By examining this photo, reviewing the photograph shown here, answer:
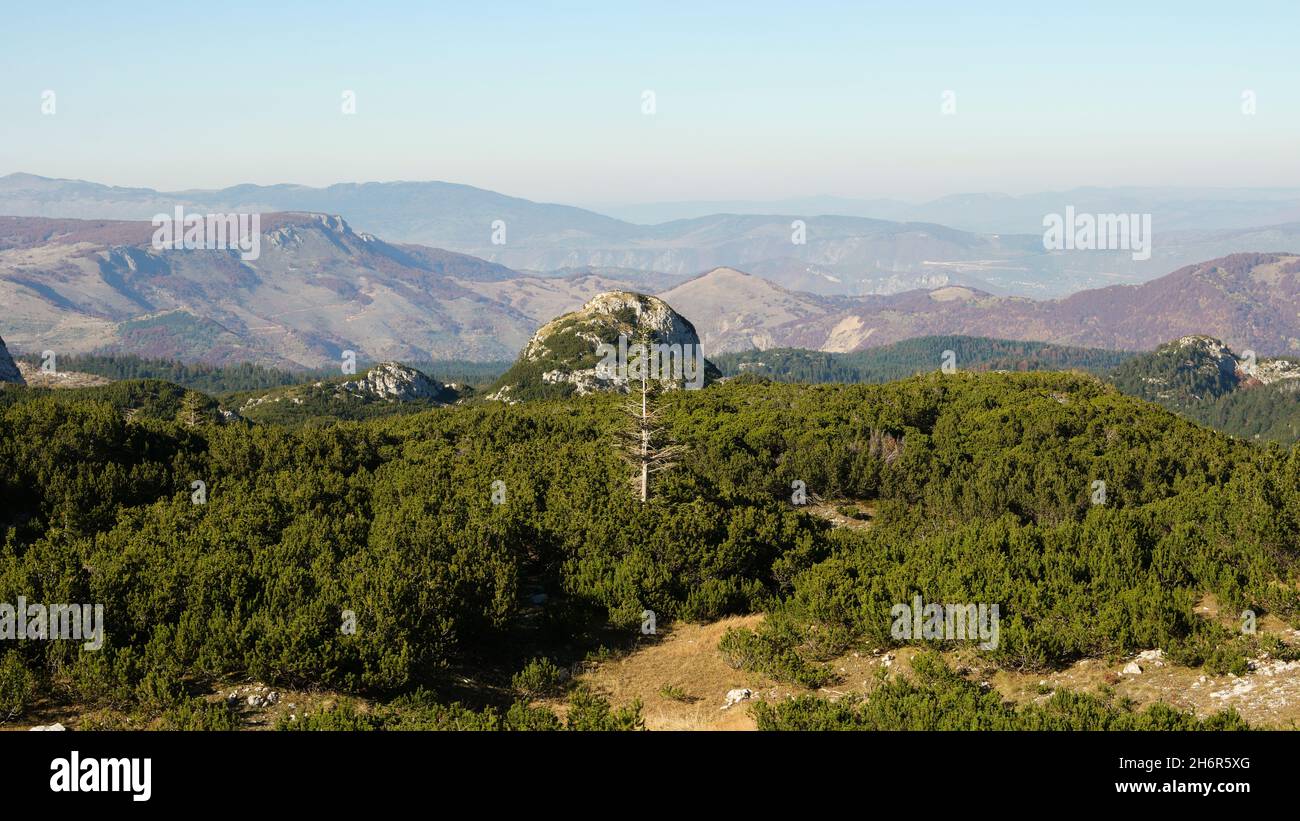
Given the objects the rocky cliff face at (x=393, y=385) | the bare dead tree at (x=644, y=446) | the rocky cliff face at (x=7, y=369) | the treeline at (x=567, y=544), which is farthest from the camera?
the rocky cliff face at (x=393, y=385)

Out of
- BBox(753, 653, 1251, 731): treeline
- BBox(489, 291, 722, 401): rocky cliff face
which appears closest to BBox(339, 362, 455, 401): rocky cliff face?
BBox(489, 291, 722, 401): rocky cliff face

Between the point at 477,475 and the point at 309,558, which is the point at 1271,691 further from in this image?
the point at 477,475

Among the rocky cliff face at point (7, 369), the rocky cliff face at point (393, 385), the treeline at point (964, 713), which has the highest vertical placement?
the rocky cliff face at point (7, 369)

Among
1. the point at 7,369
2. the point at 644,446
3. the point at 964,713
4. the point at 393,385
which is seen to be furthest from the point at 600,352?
the point at 964,713

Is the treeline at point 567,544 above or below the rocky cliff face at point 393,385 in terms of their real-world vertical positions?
above

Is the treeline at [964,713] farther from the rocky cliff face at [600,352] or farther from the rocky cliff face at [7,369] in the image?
the rocky cliff face at [7,369]

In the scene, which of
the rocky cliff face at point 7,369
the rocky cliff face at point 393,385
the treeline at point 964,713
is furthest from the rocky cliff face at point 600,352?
the treeline at point 964,713

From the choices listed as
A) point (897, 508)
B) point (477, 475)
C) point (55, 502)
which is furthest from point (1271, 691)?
point (55, 502)
